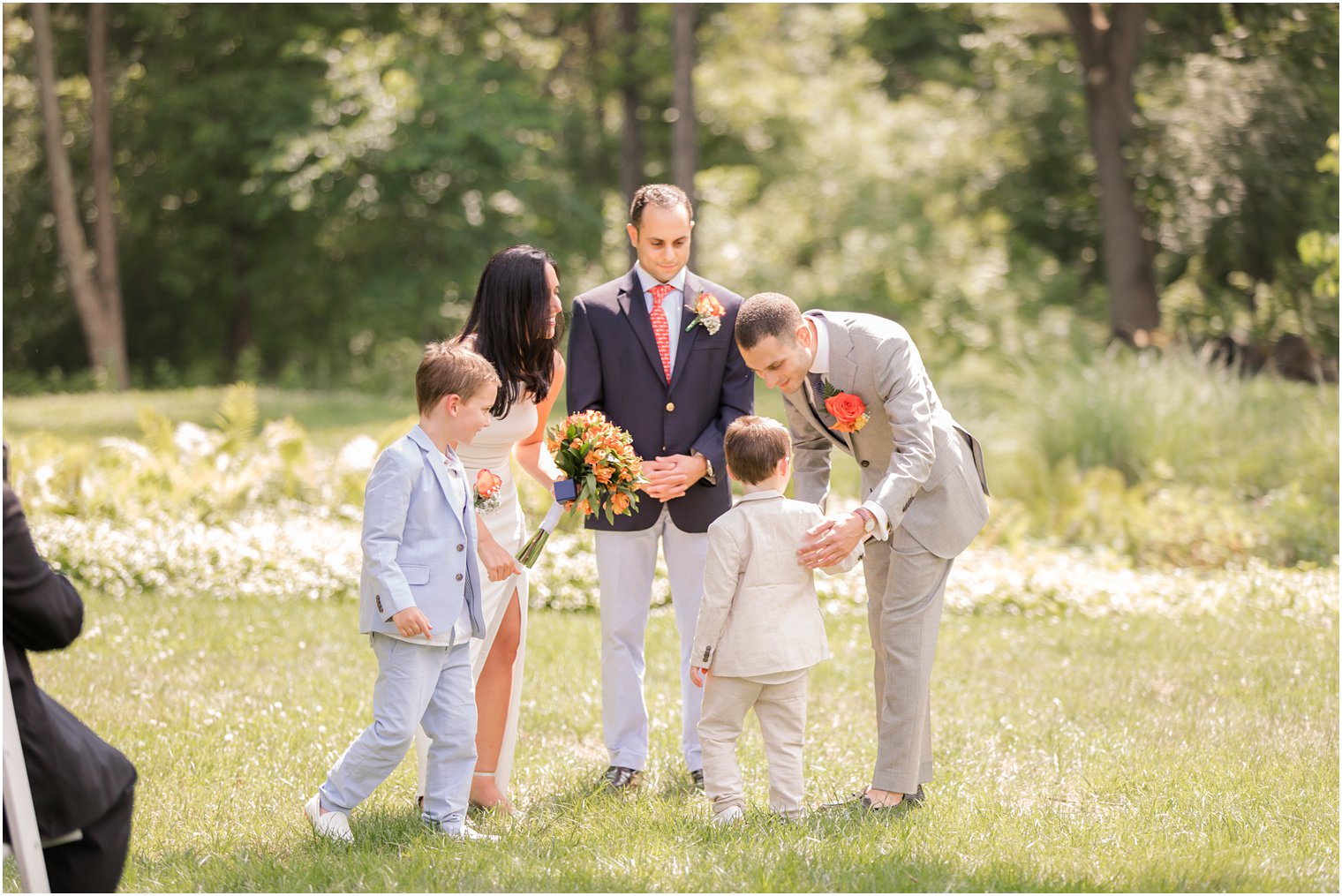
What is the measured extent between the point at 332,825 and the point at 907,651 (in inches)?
84.3

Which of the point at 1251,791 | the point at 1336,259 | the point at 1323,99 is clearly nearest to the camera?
the point at 1251,791

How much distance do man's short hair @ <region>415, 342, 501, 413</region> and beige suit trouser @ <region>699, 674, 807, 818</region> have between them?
4.33ft

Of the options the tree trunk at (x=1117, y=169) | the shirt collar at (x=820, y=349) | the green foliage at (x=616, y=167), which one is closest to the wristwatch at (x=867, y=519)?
the shirt collar at (x=820, y=349)

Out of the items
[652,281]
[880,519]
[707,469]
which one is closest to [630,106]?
[652,281]

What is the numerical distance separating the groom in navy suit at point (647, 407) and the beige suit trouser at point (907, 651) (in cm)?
82

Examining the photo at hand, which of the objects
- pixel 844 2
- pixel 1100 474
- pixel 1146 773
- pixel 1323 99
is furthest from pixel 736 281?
pixel 1146 773

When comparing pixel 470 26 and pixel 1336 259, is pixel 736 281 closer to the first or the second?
pixel 470 26

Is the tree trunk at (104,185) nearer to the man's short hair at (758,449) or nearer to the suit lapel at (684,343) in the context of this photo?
the suit lapel at (684,343)

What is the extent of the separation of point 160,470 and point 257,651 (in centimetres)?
378

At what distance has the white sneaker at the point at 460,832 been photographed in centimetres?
427

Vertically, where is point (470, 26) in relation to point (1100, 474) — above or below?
above

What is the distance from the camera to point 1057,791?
512cm

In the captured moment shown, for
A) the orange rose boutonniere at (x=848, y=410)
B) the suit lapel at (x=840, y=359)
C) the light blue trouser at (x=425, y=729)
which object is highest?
the suit lapel at (x=840, y=359)

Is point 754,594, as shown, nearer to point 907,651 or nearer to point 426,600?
point 907,651
